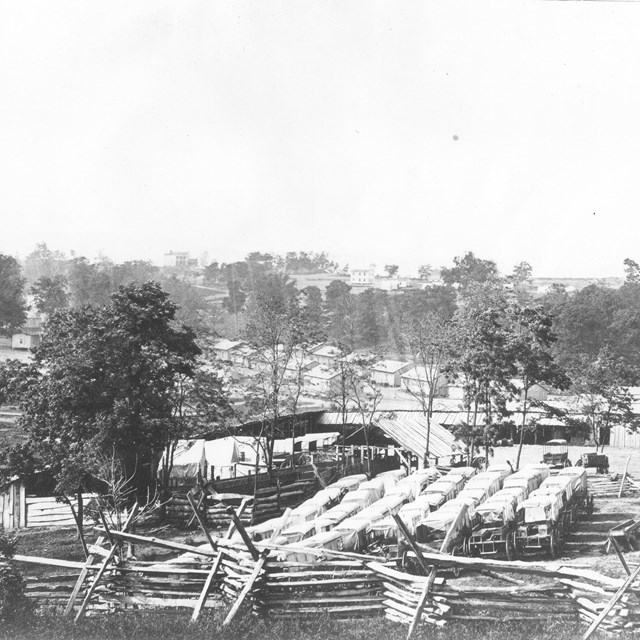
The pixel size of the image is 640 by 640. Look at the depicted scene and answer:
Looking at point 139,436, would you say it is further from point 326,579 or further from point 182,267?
point 182,267

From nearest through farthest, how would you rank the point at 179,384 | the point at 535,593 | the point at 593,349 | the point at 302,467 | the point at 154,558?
the point at 535,593
the point at 154,558
the point at 179,384
the point at 302,467
the point at 593,349

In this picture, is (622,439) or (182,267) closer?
(622,439)

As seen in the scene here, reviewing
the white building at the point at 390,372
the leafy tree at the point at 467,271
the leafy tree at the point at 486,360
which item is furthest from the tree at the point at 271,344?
the leafy tree at the point at 467,271

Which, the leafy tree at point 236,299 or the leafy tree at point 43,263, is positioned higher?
the leafy tree at point 43,263

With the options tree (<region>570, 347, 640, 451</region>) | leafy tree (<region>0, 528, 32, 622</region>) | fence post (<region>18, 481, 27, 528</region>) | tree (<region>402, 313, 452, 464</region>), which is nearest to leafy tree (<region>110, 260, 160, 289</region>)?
tree (<region>402, 313, 452, 464</region>)

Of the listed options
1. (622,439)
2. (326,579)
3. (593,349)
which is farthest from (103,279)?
(326,579)

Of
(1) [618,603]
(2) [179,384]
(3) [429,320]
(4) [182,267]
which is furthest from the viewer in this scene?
(4) [182,267]

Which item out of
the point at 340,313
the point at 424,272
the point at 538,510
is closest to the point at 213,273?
the point at 424,272

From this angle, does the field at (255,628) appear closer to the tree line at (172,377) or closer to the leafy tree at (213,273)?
the tree line at (172,377)
